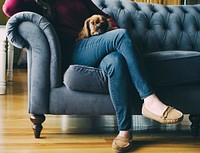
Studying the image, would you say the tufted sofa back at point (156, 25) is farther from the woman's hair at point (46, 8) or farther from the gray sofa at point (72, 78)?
the woman's hair at point (46, 8)

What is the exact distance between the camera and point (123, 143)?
1792 mm

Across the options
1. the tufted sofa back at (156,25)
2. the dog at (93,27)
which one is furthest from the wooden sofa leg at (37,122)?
the tufted sofa back at (156,25)

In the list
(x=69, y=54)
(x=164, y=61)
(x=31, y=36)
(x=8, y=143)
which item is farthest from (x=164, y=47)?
(x=8, y=143)

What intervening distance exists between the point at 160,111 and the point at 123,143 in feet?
0.74

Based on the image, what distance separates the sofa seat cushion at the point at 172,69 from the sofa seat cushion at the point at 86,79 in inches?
9.6

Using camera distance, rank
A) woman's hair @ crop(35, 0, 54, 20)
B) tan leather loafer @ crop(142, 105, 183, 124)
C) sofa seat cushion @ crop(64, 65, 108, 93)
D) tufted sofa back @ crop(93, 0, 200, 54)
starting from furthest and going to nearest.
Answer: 1. tufted sofa back @ crop(93, 0, 200, 54)
2. woman's hair @ crop(35, 0, 54, 20)
3. sofa seat cushion @ crop(64, 65, 108, 93)
4. tan leather loafer @ crop(142, 105, 183, 124)

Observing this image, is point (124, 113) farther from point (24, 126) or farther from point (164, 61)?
point (24, 126)

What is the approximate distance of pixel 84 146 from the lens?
1.85m

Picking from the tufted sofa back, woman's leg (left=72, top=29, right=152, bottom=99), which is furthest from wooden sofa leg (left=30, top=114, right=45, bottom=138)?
the tufted sofa back

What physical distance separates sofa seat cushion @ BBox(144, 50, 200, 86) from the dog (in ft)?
0.97

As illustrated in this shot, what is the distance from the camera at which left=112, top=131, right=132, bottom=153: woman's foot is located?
5.85ft

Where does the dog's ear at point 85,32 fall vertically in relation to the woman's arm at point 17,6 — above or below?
below

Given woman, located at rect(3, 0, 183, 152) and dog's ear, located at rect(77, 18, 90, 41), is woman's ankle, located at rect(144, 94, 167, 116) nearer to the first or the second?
woman, located at rect(3, 0, 183, 152)

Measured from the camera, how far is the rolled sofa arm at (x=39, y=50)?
75.3 inches
